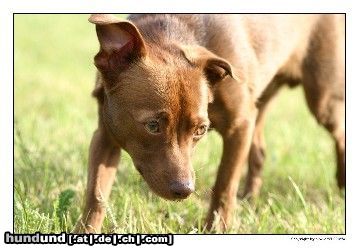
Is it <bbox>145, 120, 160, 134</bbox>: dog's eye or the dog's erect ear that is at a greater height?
the dog's erect ear

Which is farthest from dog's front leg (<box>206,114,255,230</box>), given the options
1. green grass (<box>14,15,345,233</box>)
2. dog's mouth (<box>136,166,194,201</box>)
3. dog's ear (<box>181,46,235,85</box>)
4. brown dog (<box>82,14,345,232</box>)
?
dog's mouth (<box>136,166,194,201</box>)

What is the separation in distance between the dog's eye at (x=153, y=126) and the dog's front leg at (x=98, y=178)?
2.18ft

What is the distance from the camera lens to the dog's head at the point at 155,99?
429cm

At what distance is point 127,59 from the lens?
14.8 feet

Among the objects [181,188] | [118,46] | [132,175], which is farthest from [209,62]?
[132,175]

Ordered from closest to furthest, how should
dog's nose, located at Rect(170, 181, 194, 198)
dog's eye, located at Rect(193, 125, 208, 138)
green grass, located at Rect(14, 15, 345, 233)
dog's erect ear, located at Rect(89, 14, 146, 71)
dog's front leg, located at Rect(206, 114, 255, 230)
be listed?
dog's nose, located at Rect(170, 181, 194, 198) < dog's erect ear, located at Rect(89, 14, 146, 71) < dog's eye, located at Rect(193, 125, 208, 138) < green grass, located at Rect(14, 15, 345, 233) < dog's front leg, located at Rect(206, 114, 255, 230)

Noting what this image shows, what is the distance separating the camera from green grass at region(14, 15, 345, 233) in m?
4.98

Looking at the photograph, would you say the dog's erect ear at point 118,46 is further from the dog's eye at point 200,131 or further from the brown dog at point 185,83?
the dog's eye at point 200,131

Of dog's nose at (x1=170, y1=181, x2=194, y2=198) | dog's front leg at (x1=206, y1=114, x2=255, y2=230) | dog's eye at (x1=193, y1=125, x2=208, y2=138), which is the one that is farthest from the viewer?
dog's front leg at (x1=206, y1=114, x2=255, y2=230)

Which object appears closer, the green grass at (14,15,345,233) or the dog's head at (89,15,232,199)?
the dog's head at (89,15,232,199)

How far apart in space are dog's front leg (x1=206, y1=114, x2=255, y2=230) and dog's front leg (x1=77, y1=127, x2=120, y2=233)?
2.42 feet

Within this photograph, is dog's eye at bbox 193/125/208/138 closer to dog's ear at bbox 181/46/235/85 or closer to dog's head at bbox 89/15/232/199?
dog's head at bbox 89/15/232/199

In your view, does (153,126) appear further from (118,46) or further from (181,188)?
(118,46)
